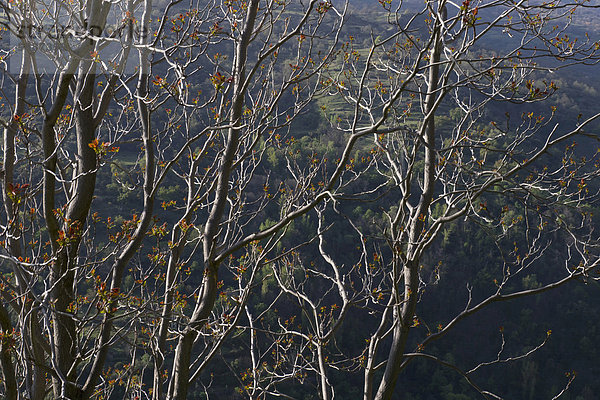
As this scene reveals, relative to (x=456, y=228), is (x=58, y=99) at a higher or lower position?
higher

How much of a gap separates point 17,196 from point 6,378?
3.33 feet

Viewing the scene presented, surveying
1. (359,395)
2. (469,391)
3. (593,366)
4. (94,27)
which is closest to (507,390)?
(469,391)

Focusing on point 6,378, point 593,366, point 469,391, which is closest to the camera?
point 6,378

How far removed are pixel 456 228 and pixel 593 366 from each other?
8.24 metres

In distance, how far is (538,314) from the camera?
77.9 feet

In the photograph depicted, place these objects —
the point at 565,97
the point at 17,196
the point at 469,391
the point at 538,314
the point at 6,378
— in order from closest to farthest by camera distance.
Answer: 1. the point at 17,196
2. the point at 6,378
3. the point at 469,391
4. the point at 538,314
5. the point at 565,97

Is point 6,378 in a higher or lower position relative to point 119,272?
lower

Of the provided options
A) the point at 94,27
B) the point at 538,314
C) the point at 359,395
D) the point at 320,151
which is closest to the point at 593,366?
the point at 538,314

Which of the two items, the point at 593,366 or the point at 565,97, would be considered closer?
the point at 593,366

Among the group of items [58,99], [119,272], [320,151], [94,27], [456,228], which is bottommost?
[456,228]

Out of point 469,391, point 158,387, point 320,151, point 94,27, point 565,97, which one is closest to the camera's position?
point 94,27

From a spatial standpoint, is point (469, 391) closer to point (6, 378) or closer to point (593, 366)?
point (593, 366)

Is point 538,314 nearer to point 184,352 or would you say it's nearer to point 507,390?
point 507,390

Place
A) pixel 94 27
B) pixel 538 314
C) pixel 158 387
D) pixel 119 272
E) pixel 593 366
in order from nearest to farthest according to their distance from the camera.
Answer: pixel 94 27 < pixel 119 272 < pixel 158 387 < pixel 593 366 < pixel 538 314
